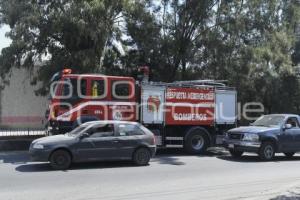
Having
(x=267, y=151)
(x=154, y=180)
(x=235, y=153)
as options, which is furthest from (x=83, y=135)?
(x=267, y=151)

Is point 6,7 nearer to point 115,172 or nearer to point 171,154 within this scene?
point 171,154

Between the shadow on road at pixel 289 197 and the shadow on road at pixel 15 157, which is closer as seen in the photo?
the shadow on road at pixel 289 197

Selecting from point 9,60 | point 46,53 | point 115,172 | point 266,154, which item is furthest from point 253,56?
point 115,172

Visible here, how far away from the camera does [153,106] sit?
19484mm

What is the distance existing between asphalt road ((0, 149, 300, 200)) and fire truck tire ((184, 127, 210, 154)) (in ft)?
6.97

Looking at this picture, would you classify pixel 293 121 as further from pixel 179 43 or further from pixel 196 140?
pixel 179 43

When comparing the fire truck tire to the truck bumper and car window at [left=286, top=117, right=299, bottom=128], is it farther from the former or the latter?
car window at [left=286, top=117, right=299, bottom=128]

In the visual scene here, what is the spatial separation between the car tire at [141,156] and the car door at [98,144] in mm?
739

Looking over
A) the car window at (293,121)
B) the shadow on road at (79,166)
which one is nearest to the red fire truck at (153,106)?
the shadow on road at (79,166)

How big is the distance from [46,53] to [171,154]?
8.25m

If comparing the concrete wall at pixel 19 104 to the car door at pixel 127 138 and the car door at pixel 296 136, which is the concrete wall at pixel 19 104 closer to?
the car door at pixel 127 138

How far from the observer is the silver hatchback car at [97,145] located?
14484 mm

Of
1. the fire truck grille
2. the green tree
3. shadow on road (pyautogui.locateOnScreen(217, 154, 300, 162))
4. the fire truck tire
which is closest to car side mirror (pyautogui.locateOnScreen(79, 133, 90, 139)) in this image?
shadow on road (pyautogui.locateOnScreen(217, 154, 300, 162))

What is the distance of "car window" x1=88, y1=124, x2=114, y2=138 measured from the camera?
1524cm
